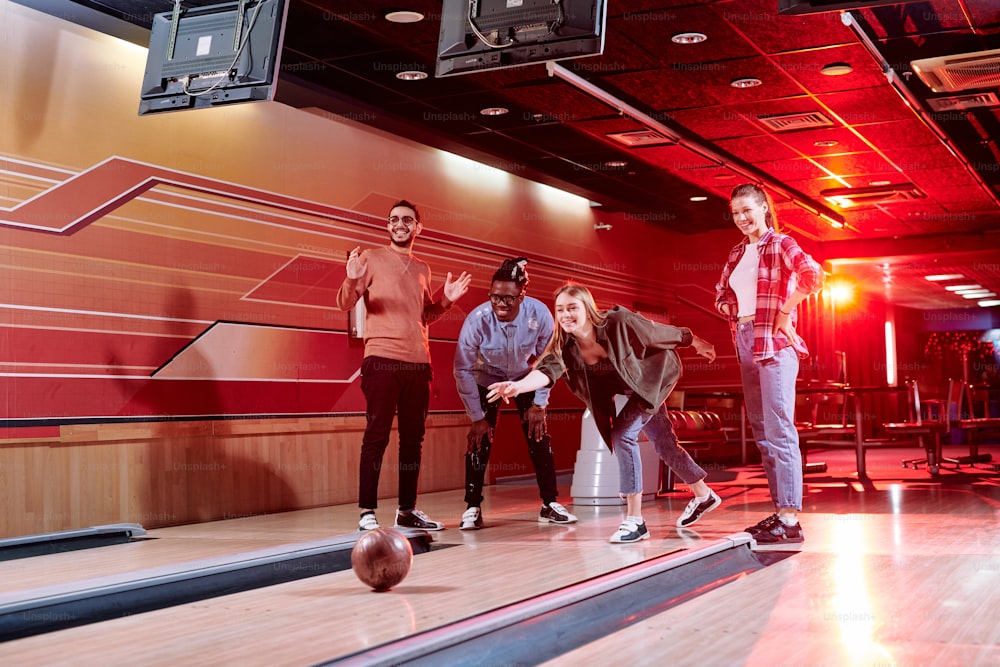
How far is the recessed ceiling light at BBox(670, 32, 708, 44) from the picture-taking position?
6297 mm

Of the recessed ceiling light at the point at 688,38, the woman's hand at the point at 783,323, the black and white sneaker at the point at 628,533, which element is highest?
the recessed ceiling light at the point at 688,38

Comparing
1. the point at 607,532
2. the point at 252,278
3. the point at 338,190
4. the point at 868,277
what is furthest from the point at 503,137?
the point at 868,277

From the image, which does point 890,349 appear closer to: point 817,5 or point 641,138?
point 641,138

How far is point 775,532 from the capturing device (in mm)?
4891

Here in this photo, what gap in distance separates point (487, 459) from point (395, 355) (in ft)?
2.70

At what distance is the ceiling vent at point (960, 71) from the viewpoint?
6513 millimetres

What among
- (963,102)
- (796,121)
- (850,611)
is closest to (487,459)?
(850,611)

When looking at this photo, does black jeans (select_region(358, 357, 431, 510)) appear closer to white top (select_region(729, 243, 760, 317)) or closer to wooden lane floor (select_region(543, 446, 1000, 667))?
white top (select_region(729, 243, 760, 317))

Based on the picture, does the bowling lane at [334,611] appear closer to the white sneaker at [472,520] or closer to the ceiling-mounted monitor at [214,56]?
the white sneaker at [472,520]

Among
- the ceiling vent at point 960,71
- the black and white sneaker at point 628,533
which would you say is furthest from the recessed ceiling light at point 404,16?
the ceiling vent at point 960,71

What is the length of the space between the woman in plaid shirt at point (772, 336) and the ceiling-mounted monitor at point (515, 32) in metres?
1.06

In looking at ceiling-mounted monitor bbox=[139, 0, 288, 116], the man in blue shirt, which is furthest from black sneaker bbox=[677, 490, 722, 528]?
ceiling-mounted monitor bbox=[139, 0, 288, 116]

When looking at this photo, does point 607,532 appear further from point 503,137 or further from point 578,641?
point 503,137

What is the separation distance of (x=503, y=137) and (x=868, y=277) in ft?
31.3
